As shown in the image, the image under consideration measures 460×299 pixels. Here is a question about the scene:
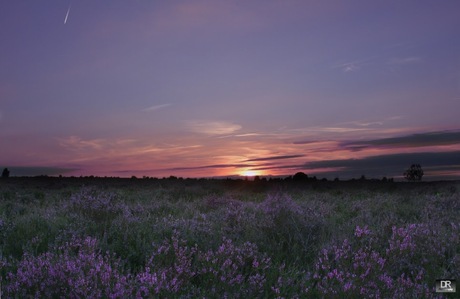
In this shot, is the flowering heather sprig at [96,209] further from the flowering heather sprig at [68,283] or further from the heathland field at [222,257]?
the flowering heather sprig at [68,283]

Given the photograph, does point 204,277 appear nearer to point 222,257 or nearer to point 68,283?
point 222,257

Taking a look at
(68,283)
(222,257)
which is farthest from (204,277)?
(68,283)

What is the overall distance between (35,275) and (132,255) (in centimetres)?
172

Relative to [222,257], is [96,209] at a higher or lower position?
higher

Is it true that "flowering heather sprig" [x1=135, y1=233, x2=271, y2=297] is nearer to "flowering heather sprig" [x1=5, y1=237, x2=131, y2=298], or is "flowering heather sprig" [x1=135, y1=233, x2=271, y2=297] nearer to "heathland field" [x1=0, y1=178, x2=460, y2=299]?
"heathland field" [x1=0, y1=178, x2=460, y2=299]

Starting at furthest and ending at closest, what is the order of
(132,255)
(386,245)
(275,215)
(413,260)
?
(275,215), (386,245), (132,255), (413,260)

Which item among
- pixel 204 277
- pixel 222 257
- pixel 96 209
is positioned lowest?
pixel 204 277

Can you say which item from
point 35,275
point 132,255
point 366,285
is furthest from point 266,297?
point 132,255

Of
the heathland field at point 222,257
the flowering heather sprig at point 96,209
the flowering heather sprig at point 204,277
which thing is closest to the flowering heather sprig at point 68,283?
the heathland field at point 222,257

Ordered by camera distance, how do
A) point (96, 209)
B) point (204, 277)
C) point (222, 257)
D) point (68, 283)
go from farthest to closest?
1. point (96, 209)
2. point (222, 257)
3. point (204, 277)
4. point (68, 283)

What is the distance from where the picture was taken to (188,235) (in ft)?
18.8

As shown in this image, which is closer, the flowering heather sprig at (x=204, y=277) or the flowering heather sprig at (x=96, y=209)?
the flowering heather sprig at (x=204, y=277)

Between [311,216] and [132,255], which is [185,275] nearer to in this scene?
[132,255]

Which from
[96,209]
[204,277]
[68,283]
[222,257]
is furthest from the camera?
[96,209]
